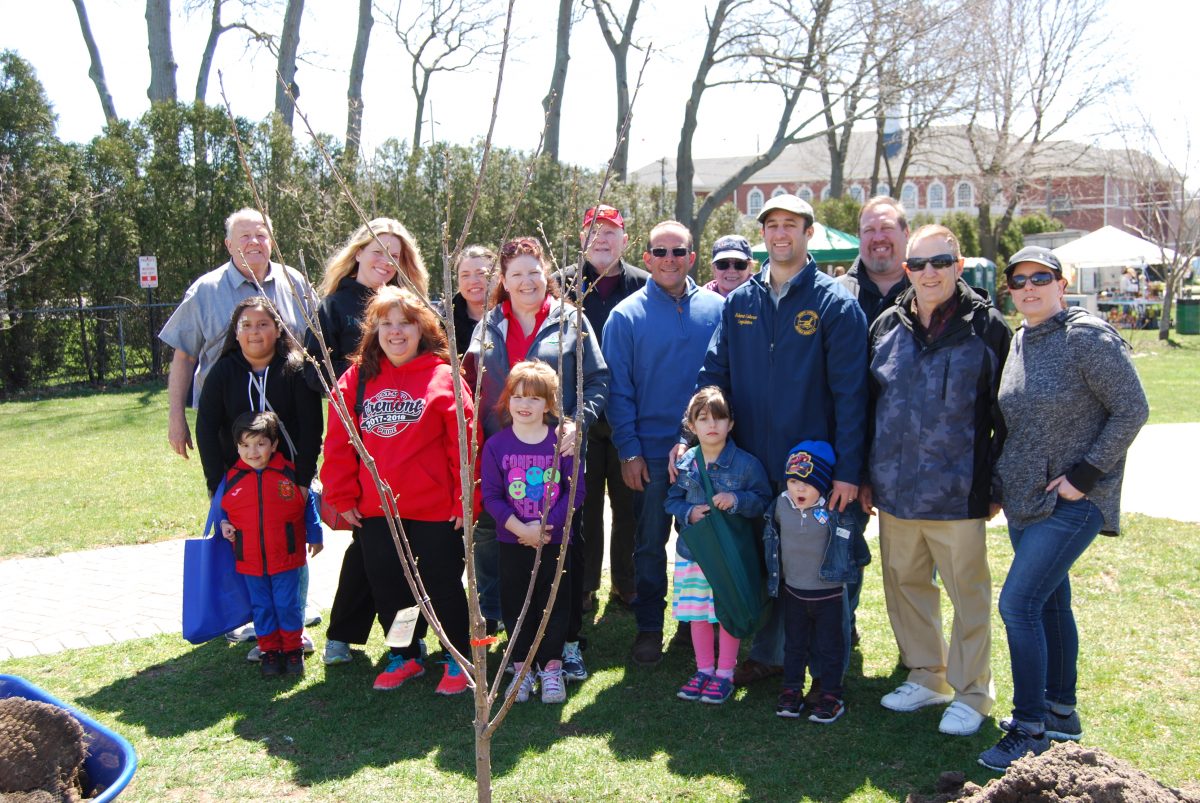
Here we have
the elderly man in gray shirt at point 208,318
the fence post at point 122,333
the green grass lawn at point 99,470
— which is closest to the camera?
the elderly man in gray shirt at point 208,318

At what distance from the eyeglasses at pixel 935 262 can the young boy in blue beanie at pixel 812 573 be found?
82cm

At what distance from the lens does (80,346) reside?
16.8 m

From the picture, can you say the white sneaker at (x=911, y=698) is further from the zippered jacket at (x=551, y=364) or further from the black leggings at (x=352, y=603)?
the black leggings at (x=352, y=603)

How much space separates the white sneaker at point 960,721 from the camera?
153 inches

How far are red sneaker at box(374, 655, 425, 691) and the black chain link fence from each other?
1390cm

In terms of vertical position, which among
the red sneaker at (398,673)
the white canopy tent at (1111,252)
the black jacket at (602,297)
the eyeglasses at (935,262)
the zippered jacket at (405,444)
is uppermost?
the white canopy tent at (1111,252)

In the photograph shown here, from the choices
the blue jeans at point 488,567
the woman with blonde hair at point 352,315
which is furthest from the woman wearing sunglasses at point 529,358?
the woman with blonde hair at point 352,315

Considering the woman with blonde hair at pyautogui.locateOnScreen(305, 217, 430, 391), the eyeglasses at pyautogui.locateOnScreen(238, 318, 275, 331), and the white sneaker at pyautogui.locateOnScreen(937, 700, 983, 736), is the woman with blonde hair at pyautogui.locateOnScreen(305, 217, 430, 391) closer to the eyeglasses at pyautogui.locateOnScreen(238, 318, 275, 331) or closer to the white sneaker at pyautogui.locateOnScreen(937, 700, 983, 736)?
Result: the eyeglasses at pyautogui.locateOnScreen(238, 318, 275, 331)

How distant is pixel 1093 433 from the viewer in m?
3.52

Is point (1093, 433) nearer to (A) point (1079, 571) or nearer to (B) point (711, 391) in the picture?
(B) point (711, 391)

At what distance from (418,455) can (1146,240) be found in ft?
114

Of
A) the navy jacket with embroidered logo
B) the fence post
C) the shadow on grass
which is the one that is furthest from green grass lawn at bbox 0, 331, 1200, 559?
the navy jacket with embroidered logo

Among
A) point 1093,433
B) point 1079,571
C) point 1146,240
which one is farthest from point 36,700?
point 1146,240

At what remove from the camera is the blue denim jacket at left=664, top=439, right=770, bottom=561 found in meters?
4.23
